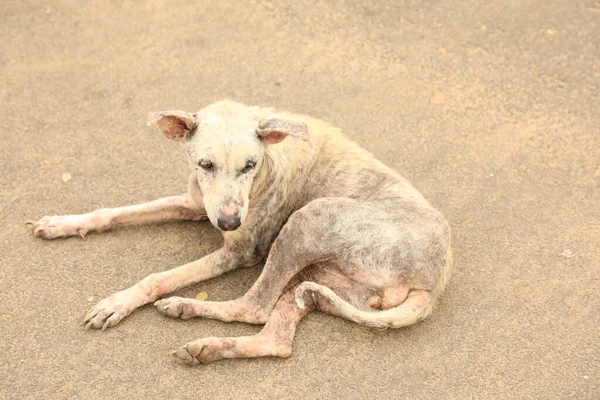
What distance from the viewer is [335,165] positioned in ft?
18.6

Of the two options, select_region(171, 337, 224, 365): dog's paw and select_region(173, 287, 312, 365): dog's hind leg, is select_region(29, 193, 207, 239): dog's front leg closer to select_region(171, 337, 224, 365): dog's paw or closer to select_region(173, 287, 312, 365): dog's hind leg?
select_region(173, 287, 312, 365): dog's hind leg

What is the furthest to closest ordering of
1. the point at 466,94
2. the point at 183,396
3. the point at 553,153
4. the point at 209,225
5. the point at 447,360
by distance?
the point at 466,94
the point at 553,153
the point at 209,225
the point at 447,360
the point at 183,396

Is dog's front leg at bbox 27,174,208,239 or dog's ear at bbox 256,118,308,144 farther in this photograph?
dog's front leg at bbox 27,174,208,239

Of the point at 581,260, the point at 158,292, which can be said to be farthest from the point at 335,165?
the point at 581,260

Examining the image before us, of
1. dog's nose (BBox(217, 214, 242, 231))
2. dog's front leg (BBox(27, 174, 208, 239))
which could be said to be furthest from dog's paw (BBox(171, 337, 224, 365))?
dog's front leg (BBox(27, 174, 208, 239))

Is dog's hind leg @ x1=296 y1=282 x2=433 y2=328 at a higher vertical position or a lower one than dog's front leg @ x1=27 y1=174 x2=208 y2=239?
higher

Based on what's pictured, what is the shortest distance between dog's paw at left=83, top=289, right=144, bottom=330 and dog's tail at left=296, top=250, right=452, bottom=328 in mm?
1165

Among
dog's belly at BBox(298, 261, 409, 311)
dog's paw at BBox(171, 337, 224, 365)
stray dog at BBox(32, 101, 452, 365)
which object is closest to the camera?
dog's paw at BBox(171, 337, 224, 365)

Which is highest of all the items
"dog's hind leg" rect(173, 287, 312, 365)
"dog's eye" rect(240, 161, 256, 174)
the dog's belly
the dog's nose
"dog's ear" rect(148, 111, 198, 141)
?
"dog's ear" rect(148, 111, 198, 141)

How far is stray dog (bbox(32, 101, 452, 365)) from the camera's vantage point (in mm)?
4910

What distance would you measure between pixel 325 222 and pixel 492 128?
2.89 m

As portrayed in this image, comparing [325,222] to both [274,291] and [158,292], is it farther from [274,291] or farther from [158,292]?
[158,292]

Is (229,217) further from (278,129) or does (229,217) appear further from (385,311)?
(385,311)

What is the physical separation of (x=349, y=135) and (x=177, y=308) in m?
2.81
